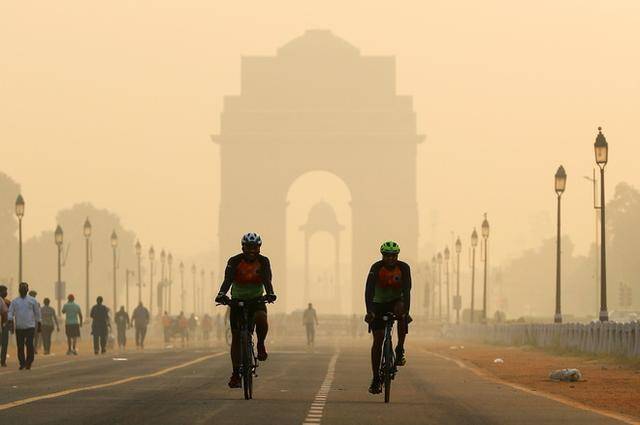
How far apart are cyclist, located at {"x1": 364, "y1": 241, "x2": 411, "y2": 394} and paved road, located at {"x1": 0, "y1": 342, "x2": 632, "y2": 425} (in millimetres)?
886

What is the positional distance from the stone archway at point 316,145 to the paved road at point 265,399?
126 metres

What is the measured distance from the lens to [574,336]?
46.4m

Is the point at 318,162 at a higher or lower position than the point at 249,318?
higher

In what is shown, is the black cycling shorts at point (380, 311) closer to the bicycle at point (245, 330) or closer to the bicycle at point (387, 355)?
the bicycle at point (387, 355)

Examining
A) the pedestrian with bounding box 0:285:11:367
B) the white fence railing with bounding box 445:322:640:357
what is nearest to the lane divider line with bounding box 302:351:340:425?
the pedestrian with bounding box 0:285:11:367

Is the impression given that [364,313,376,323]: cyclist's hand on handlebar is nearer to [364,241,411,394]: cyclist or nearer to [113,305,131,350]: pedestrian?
[364,241,411,394]: cyclist

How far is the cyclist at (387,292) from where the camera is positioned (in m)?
21.1

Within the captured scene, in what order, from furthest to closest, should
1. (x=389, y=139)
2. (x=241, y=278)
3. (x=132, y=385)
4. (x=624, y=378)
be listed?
(x=389, y=139) → (x=624, y=378) → (x=132, y=385) → (x=241, y=278)

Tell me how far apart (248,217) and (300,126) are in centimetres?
906

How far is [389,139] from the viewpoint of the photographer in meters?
160

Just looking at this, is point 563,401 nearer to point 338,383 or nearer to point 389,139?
point 338,383

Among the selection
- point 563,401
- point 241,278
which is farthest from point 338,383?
point 241,278

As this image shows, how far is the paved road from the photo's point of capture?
61.5 ft

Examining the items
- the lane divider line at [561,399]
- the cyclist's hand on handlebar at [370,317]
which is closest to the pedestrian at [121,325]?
the lane divider line at [561,399]
